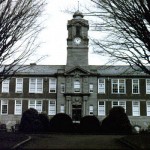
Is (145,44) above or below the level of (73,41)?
below

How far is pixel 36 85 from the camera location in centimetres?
5506

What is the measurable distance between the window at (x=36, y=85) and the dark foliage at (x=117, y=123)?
74.6ft

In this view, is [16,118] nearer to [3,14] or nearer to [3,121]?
[3,121]

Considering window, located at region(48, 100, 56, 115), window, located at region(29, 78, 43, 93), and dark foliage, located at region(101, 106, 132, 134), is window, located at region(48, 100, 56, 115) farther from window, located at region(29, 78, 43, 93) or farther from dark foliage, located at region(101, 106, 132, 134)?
dark foliage, located at region(101, 106, 132, 134)

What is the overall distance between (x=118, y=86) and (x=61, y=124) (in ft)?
73.4

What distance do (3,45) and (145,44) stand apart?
228 inches

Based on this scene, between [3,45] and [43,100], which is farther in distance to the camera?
[43,100]

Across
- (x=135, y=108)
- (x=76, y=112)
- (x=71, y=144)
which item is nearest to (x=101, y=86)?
(x=76, y=112)

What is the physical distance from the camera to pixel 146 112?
53562 millimetres

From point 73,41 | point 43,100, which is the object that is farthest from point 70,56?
point 43,100

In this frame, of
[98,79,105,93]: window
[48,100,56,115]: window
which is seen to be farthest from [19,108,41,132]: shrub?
[98,79,105,93]: window

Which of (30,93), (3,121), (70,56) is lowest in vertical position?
(3,121)

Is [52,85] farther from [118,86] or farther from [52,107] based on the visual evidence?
[118,86]

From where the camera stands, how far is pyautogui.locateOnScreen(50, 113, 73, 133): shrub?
33.3 m
